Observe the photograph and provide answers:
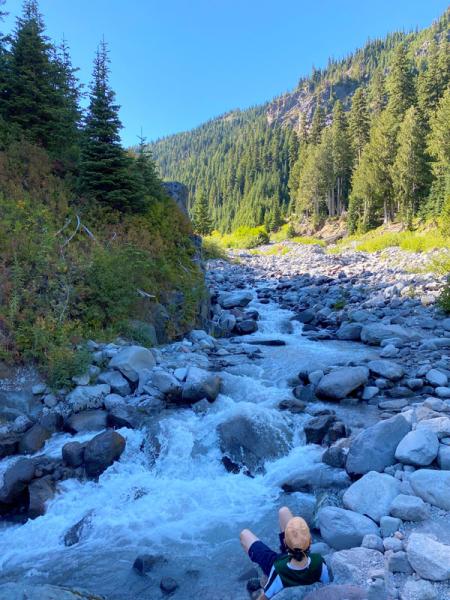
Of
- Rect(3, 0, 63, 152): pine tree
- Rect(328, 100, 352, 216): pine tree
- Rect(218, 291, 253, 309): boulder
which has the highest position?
Rect(328, 100, 352, 216): pine tree

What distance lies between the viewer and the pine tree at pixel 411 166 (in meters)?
37.8

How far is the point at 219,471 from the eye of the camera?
6.95 m

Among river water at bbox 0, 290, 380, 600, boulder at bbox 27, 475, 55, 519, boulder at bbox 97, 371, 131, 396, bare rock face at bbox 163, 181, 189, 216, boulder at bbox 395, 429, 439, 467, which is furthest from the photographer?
bare rock face at bbox 163, 181, 189, 216

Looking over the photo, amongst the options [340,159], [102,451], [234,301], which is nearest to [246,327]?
[234,301]

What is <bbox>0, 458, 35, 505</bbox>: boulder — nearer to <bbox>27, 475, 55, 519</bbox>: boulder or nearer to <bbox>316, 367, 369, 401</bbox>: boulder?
<bbox>27, 475, 55, 519</bbox>: boulder

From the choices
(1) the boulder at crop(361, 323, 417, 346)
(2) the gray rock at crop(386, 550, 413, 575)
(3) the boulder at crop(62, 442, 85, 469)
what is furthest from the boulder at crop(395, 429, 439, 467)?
(1) the boulder at crop(361, 323, 417, 346)

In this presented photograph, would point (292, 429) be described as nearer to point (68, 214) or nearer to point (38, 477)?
point (38, 477)

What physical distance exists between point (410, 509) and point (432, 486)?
1.74 feet

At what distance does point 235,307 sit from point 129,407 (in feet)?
39.6

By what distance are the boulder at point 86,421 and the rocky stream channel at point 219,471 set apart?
28 mm

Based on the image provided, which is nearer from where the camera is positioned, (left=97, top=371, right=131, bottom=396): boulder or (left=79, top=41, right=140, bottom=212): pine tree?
(left=97, top=371, right=131, bottom=396): boulder

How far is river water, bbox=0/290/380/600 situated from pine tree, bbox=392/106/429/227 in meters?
36.1

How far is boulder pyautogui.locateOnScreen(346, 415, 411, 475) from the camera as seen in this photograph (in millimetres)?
Answer: 5961

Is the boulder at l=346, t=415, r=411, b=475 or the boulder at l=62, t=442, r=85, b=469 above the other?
the boulder at l=346, t=415, r=411, b=475
